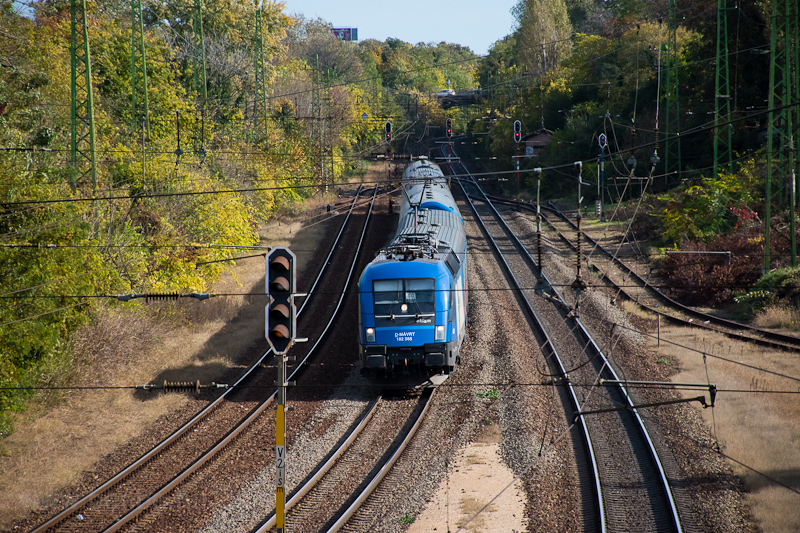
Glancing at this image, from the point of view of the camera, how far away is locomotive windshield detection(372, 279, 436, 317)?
1584cm

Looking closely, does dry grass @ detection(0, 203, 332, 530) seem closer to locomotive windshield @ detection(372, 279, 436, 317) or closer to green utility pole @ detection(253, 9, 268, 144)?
locomotive windshield @ detection(372, 279, 436, 317)

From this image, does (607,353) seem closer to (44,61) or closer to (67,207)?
(67,207)

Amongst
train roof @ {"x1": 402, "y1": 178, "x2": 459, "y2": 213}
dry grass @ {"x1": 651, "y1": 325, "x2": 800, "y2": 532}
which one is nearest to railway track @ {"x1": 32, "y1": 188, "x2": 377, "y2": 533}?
train roof @ {"x1": 402, "y1": 178, "x2": 459, "y2": 213}

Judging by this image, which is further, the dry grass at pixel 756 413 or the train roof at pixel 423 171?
the train roof at pixel 423 171

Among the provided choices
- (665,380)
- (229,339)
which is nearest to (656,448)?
(665,380)

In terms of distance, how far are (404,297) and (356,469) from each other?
438cm

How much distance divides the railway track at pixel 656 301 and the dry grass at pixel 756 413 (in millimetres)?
688

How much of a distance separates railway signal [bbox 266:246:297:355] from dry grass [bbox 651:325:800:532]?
7477mm

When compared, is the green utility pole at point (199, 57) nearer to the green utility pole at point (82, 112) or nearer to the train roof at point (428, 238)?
the green utility pole at point (82, 112)

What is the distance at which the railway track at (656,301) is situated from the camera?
19.7 metres

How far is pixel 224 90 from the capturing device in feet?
155

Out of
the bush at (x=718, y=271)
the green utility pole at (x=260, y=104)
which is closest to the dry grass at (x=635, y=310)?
the bush at (x=718, y=271)

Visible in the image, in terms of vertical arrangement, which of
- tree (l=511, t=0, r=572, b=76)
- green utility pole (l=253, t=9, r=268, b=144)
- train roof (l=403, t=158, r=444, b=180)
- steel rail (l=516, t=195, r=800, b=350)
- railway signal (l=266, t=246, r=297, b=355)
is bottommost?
steel rail (l=516, t=195, r=800, b=350)

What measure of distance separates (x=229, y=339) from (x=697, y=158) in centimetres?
3319
